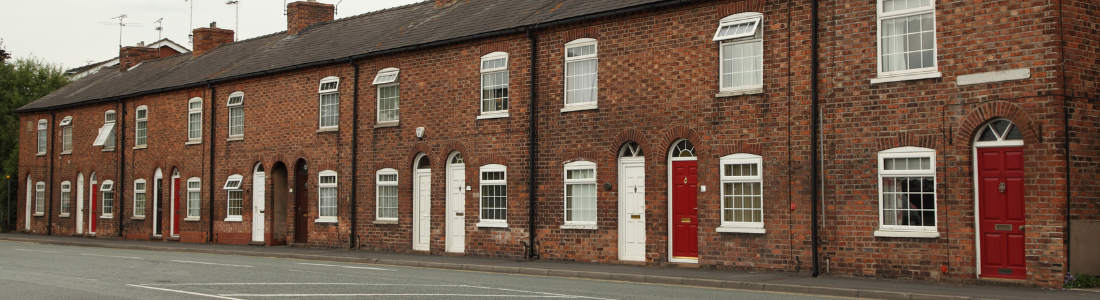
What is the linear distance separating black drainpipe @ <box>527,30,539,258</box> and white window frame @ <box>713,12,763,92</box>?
4.80m

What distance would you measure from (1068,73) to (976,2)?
168 cm

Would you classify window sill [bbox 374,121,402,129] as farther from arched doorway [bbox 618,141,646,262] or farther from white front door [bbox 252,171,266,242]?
arched doorway [bbox 618,141,646,262]

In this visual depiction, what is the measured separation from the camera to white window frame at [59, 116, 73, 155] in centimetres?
4000

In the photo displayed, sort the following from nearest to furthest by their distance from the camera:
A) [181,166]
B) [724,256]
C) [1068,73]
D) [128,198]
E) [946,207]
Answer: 1. [1068,73]
2. [946,207]
3. [724,256]
4. [181,166]
5. [128,198]

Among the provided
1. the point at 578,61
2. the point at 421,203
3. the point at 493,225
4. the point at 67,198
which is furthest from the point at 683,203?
the point at 67,198

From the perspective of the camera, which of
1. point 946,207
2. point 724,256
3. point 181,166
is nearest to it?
point 946,207

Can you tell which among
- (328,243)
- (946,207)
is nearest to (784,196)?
(946,207)

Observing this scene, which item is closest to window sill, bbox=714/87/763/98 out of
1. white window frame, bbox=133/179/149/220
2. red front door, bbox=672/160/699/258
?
red front door, bbox=672/160/699/258

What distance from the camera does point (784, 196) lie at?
17281 mm

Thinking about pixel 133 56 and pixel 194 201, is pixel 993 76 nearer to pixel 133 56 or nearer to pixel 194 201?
pixel 194 201

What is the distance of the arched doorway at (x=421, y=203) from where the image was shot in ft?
80.2

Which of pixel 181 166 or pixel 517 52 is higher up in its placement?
pixel 517 52

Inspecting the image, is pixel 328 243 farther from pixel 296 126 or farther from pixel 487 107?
pixel 487 107

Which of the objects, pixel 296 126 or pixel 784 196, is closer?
pixel 784 196
